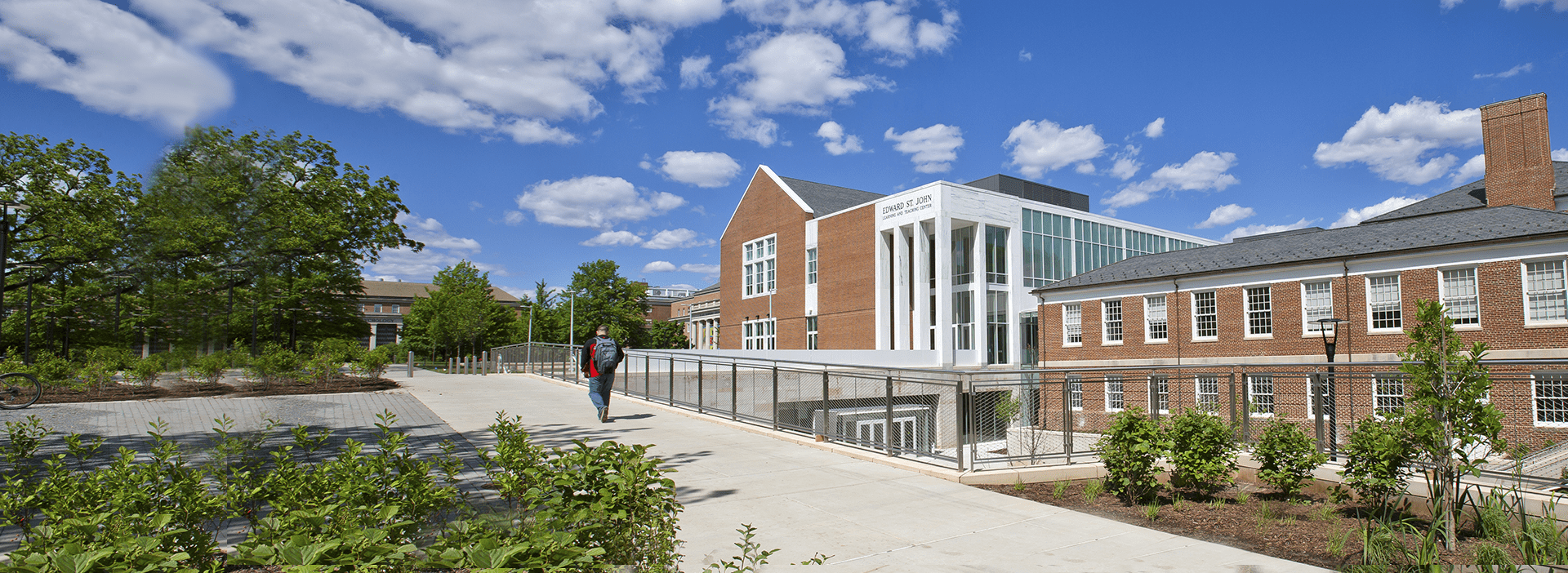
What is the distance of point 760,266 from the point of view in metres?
54.2

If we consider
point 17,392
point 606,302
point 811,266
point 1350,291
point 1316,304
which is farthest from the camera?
point 606,302

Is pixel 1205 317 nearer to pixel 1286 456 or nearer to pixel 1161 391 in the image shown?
pixel 1161 391

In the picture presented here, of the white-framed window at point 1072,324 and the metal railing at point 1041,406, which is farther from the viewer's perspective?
the white-framed window at point 1072,324

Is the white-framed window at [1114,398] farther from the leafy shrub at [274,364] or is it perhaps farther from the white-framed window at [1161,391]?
the leafy shrub at [274,364]

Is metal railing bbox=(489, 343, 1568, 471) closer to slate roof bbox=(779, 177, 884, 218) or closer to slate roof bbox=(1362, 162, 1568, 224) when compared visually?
slate roof bbox=(1362, 162, 1568, 224)

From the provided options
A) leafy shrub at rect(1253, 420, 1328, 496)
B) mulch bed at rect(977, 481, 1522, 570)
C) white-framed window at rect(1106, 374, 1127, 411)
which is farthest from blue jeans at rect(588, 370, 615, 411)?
leafy shrub at rect(1253, 420, 1328, 496)

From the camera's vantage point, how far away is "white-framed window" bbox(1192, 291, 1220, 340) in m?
28.7

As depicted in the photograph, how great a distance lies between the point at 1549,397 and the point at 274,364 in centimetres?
1044

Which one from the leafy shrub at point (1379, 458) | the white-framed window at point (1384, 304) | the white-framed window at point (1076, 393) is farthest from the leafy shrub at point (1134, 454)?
the white-framed window at point (1384, 304)

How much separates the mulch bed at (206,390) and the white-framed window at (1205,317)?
1136 inches

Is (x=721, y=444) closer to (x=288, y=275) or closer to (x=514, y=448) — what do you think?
(x=514, y=448)

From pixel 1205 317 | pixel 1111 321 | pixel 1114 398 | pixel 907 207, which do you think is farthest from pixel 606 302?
pixel 1114 398

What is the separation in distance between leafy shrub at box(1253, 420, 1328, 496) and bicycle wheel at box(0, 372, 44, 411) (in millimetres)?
16013

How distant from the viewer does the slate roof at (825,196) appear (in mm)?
51312
